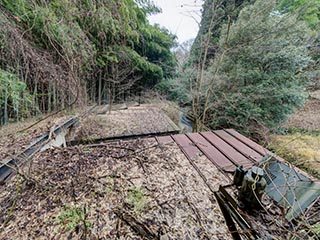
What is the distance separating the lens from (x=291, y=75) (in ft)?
14.8

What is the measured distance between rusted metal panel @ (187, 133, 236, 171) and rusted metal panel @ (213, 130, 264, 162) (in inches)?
12.9

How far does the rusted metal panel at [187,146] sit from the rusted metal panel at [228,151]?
1.12ft

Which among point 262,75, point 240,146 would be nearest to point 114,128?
point 240,146

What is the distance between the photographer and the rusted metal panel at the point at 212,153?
1.84m

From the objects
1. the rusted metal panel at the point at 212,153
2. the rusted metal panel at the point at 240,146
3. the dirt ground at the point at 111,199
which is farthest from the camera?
the rusted metal panel at the point at 240,146

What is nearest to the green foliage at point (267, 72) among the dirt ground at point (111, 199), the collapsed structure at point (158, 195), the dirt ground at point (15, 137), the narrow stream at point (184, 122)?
the narrow stream at point (184, 122)

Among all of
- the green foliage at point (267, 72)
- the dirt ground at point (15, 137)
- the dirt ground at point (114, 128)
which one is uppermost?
the green foliage at point (267, 72)

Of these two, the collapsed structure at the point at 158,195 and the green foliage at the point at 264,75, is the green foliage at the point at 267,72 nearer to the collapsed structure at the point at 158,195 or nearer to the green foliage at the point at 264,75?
the green foliage at the point at 264,75

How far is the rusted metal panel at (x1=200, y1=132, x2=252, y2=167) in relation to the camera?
1.88 metres

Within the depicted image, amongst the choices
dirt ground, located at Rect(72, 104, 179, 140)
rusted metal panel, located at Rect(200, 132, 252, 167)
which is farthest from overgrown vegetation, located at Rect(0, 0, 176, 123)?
rusted metal panel, located at Rect(200, 132, 252, 167)

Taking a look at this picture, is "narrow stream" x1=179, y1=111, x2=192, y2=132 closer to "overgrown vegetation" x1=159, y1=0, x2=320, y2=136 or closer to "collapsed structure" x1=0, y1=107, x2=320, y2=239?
"overgrown vegetation" x1=159, y1=0, x2=320, y2=136

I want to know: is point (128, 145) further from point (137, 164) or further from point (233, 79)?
point (233, 79)

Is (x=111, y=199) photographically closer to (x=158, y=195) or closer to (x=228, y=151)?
(x=158, y=195)

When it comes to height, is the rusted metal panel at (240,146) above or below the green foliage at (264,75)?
below
